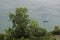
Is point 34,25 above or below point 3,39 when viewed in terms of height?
above

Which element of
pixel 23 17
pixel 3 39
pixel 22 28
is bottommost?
pixel 3 39

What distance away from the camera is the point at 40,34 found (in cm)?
691

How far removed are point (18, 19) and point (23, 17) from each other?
205 millimetres

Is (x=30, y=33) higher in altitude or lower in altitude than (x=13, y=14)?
lower

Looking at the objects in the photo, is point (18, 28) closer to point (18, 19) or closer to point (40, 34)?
point (18, 19)

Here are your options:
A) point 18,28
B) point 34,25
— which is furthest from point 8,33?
point 34,25

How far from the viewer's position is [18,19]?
6.73 metres

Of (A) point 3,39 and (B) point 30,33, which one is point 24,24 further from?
A: (A) point 3,39

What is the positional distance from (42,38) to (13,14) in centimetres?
143

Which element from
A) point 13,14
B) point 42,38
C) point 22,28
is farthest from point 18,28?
point 42,38

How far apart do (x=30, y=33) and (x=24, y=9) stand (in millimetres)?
943

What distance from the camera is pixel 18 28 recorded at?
6754 millimetres

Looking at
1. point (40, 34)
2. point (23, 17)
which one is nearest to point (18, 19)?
point (23, 17)

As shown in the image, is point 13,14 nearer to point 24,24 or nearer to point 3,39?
point 24,24
